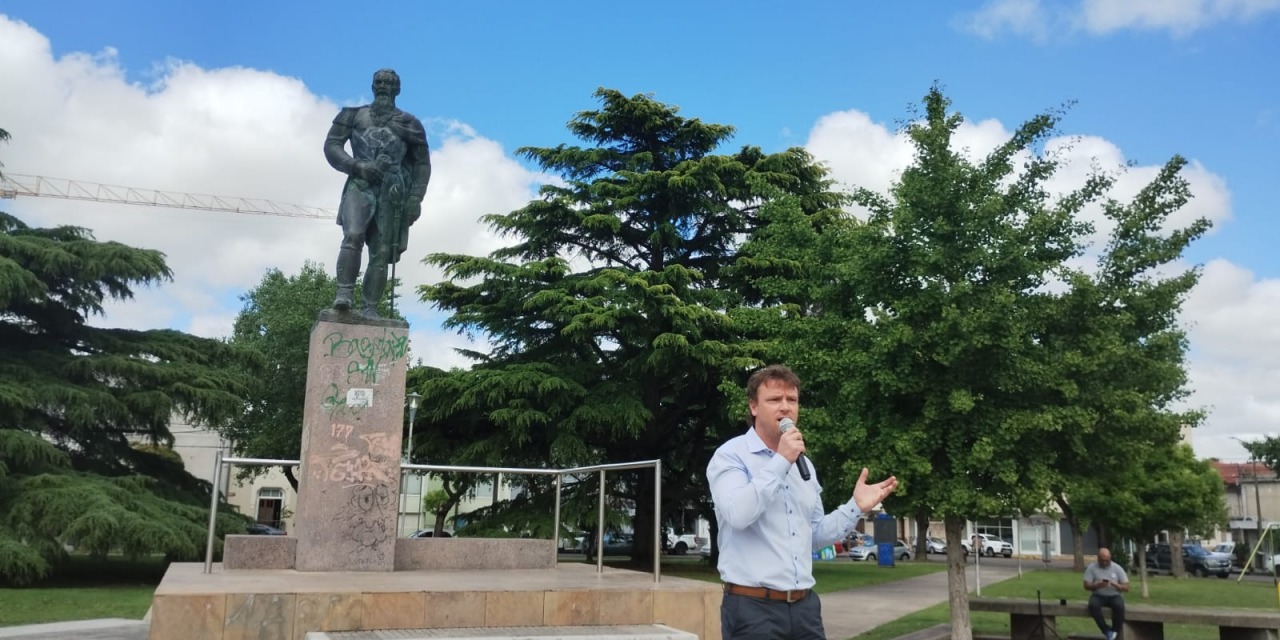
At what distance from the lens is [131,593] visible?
683 inches

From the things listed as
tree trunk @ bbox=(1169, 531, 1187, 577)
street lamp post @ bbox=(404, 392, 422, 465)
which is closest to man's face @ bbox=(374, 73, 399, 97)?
street lamp post @ bbox=(404, 392, 422, 465)

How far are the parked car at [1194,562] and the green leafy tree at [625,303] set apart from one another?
2447 cm

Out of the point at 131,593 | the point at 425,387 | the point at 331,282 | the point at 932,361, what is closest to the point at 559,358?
the point at 425,387

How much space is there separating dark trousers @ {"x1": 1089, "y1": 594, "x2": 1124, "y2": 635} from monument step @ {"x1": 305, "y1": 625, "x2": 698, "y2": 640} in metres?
9.42

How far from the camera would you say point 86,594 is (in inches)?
657

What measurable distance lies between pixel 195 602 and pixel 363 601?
1.05 metres

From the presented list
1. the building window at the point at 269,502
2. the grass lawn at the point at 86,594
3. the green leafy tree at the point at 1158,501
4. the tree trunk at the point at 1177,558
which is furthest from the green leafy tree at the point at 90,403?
the building window at the point at 269,502

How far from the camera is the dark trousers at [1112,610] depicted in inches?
526

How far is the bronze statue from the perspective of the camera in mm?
9680

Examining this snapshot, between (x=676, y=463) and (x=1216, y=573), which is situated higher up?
(x=676, y=463)

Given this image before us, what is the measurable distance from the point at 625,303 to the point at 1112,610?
12.0m

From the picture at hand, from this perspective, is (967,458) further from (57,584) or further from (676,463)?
(57,584)

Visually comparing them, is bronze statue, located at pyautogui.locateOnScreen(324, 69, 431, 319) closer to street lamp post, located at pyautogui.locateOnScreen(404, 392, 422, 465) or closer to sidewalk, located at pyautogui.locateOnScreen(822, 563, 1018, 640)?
sidewalk, located at pyautogui.locateOnScreen(822, 563, 1018, 640)

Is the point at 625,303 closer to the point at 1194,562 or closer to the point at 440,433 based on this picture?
the point at 440,433
